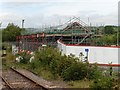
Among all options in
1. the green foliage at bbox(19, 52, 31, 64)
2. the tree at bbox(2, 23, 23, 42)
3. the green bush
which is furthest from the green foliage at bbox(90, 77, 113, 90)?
the tree at bbox(2, 23, 23, 42)

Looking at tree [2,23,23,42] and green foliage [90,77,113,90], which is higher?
tree [2,23,23,42]

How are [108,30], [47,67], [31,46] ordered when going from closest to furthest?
1. [47,67]
2. [31,46]
3. [108,30]

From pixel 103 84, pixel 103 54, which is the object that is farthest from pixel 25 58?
pixel 103 84

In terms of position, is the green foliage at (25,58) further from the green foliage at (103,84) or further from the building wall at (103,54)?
the green foliage at (103,84)

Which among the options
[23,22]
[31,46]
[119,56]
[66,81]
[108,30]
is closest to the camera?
[66,81]

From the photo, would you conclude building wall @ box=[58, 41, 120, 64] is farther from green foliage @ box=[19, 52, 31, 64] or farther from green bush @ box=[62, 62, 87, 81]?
green bush @ box=[62, 62, 87, 81]

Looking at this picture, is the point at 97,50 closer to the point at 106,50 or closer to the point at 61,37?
the point at 106,50

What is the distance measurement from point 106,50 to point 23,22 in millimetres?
50778

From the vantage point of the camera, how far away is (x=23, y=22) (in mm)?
73812

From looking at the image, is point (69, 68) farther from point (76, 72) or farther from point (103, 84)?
point (103, 84)

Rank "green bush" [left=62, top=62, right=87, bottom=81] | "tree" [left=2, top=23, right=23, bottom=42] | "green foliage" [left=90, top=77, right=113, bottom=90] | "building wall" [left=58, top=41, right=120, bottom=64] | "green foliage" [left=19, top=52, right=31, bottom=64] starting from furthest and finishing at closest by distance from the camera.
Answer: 1. "tree" [left=2, top=23, right=23, bottom=42]
2. "green foliage" [left=19, top=52, right=31, bottom=64]
3. "building wall" [left=58, top=41, right=120, bottom=64]
4. "green bush" [left=62, top=62, right=87, bottom=81]
5. "green foliage" [left=90, top=77, right=113, bottom=90]

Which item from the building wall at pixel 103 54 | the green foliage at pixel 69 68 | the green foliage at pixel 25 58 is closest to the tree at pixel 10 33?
the green foliage at pixel 25 58

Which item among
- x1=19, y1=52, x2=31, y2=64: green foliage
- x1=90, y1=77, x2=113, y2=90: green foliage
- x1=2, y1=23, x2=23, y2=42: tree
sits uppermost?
x1=2, y1=23, x2=23, y2=42: tree

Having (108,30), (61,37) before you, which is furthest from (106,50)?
(108,30)
